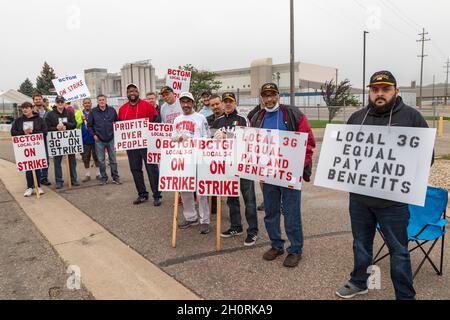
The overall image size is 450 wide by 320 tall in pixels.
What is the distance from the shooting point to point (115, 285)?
3.74 metres

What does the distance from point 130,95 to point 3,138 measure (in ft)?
58.4

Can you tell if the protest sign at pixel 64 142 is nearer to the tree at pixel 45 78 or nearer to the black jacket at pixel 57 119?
the black jacket at pixel 57 119

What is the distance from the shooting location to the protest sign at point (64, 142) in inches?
327

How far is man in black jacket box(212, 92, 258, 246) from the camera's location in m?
4.82

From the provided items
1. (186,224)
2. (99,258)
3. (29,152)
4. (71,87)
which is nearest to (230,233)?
(186,224)

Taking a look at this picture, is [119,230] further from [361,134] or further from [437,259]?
[437,259]

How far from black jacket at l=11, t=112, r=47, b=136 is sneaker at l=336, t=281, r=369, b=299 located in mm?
6983

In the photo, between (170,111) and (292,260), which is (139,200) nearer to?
(170,111)

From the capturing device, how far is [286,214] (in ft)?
13.7

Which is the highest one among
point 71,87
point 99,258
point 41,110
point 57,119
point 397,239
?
point 71,87

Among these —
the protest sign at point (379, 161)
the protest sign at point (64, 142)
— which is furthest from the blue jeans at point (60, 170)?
the protest sign at point (379, 161)

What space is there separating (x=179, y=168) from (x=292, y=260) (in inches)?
75.1
